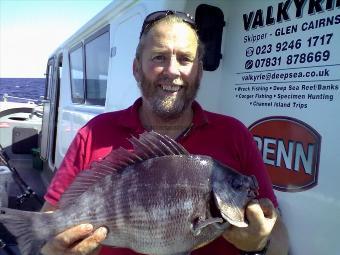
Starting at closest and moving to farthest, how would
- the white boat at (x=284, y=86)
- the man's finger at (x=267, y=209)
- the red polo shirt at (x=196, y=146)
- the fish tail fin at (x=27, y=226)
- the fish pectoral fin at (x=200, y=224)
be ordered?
the fish pectoral fin at (x=200, y=224)
the man's finger at (x=267, y=209)
the fish tail fin at (x=27, y=226)
the red polo shirt at (x=196, y=146)
the white boat at (x=284, y=86)

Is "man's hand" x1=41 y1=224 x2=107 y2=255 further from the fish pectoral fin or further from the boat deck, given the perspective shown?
the boat deck

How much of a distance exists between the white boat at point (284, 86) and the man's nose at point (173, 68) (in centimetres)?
82

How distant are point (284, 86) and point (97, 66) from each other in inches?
125

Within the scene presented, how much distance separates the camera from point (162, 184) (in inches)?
67.1

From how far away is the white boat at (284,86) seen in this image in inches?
90.0

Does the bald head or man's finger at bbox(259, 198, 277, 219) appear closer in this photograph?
man's finger at bbox(259, 198, 277, 219)

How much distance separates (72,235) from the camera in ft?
5.81

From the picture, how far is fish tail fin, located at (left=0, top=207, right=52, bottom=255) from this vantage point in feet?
6.07

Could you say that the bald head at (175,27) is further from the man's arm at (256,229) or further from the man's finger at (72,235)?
the man's finger at (72,235)

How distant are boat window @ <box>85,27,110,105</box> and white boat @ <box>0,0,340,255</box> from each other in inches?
31.1

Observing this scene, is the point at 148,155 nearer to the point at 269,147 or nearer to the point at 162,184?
the point at 162,184

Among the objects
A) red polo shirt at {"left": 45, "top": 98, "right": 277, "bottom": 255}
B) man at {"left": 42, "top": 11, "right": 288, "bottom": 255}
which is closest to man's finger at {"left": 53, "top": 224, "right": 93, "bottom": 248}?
man at {"left": 42, "top": 11, "right": 288, "bottom": 255}

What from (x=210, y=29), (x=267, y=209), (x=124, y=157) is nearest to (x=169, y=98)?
(x=124, y=157)

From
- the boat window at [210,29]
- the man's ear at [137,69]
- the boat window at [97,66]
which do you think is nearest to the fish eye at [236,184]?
the man's ear at [137,69]
